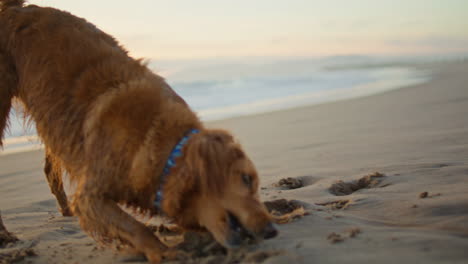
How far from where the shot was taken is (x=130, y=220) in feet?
9.27

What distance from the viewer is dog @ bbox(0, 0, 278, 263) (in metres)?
2.47

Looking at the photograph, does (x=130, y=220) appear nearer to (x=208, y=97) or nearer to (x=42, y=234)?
(x=42, y=234)

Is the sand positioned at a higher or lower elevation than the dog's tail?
lower

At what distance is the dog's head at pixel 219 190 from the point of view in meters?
2.43

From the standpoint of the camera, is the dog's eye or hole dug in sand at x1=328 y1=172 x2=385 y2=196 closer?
the dog's eye

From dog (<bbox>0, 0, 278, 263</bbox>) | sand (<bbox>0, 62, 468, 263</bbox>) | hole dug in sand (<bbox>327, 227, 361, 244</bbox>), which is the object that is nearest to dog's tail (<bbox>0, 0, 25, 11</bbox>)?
dog (<bbox>0, 0, 278, 263</bbox>)

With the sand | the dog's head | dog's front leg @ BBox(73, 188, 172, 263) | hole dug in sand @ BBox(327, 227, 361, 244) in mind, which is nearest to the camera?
the dog's head

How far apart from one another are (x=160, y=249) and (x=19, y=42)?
1866 millimetres

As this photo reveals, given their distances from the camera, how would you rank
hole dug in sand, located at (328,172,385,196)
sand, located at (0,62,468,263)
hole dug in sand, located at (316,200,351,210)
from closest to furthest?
sand, located at (0,62,468,263) → hole dug in sand, located at (316,200,351,210) → hole dug in sand, located at (328,172,385,196)

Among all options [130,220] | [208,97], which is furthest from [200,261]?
[208,97]

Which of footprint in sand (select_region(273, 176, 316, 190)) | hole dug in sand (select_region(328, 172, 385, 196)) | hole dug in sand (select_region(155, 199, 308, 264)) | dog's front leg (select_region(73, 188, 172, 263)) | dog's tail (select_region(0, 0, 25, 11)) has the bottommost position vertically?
footprint in sand (select_region(273, 176, 316, 190))

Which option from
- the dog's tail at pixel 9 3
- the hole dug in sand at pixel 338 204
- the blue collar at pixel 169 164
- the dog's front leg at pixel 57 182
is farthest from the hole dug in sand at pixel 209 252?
the dog's tail at pixel 9 3

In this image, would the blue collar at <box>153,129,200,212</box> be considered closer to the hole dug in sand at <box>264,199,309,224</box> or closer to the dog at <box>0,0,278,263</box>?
the dog at <box>0,0,278,263</box>

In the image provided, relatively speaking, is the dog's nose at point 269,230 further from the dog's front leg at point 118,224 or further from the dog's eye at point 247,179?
the dog's front leg at point 118,224
